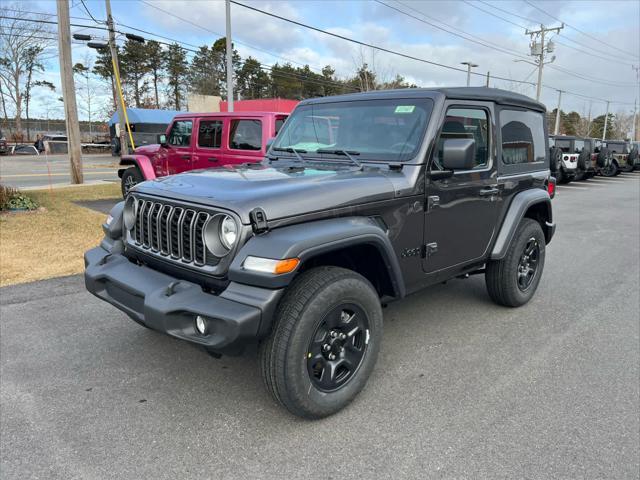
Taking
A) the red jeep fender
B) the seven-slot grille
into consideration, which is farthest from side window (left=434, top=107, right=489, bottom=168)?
the red jeep fender

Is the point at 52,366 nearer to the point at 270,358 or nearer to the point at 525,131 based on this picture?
the point at 270,358

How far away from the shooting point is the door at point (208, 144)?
8.30 meters

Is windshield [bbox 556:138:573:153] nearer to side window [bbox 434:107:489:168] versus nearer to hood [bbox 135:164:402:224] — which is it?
side window [bbox 434:107:489:168]

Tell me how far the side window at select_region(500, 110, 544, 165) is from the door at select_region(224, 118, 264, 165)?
14.2ft

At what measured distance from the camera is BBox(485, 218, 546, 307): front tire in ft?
14.0

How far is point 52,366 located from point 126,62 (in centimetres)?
5307

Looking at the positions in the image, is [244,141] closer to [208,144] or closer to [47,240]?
[208,144]

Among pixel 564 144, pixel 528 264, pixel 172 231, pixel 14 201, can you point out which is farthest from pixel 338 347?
pixel 564 144

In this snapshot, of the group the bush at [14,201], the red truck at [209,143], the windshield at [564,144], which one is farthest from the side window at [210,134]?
the windshield at [564,144]

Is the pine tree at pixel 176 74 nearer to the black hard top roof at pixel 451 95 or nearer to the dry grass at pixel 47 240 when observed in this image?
the dry grass at pixel 47 240

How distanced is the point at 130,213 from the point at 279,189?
1.18 metres

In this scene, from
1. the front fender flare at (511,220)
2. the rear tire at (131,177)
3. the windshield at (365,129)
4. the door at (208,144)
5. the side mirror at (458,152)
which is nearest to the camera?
the side mirror at (458,152)

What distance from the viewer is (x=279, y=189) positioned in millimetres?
2680

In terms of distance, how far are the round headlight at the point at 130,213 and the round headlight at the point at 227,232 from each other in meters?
0.95
